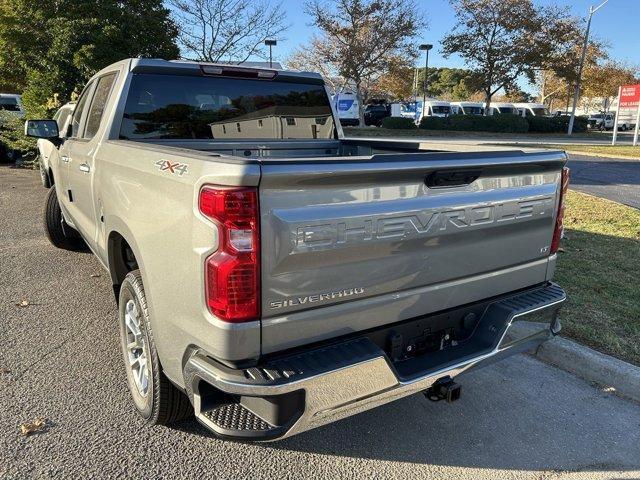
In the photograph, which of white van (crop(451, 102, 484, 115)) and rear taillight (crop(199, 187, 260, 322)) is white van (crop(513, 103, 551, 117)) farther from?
rear taillight (crop(199, 187, 260, 322))

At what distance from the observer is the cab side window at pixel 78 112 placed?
475 centimetres

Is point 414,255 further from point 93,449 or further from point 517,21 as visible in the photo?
point 517,21

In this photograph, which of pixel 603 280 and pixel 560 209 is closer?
pixel 560 209

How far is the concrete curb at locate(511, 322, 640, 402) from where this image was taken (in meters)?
3.47

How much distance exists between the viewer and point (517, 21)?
34594mm

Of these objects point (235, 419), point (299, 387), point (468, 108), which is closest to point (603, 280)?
point (299, 387)

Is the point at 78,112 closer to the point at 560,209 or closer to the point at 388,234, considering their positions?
the point at 388,234

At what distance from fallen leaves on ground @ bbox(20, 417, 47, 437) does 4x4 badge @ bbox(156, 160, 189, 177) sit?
1.71 meters

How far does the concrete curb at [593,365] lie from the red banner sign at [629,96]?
89.9 ft

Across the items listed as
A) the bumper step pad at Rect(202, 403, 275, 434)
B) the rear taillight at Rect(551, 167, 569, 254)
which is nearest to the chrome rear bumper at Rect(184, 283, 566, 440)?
the bumper step pad at Rect(202, 403, 275, 434)

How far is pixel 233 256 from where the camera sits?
6.67 ft

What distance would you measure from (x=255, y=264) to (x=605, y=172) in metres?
15.3

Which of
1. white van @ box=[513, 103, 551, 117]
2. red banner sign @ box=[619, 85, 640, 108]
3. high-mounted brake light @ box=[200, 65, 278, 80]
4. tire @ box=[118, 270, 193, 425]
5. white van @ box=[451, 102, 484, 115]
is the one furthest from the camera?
white van @ box=[513, 103, 551, 117]

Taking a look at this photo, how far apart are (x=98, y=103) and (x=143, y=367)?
233 cm
